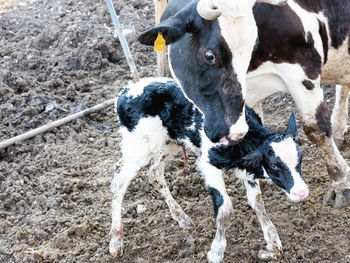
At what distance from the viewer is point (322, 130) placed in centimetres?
459

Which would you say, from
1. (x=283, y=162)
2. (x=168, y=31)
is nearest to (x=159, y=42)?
(x=168, y=31)

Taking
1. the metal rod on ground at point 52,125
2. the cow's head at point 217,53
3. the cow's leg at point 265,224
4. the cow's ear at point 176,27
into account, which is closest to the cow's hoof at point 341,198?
the cow's leg at point 265,224

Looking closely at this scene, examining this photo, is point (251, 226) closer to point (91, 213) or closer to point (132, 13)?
point (91, 213)

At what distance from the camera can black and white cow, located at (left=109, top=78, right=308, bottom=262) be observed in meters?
3.84

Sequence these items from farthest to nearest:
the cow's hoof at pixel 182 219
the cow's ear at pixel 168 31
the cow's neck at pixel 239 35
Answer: the cow's hoof at pixel 182 219, the cow's ear at pixel 168 31, the cow's neck at pixel 239 35

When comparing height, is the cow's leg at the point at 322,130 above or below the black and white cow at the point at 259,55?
below

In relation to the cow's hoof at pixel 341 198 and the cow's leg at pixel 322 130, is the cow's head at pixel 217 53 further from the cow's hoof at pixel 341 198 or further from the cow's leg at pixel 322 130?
the cow's hoof at pixel 341 198

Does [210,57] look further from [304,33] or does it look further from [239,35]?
[304,33]

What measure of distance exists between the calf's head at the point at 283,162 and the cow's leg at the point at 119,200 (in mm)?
1066

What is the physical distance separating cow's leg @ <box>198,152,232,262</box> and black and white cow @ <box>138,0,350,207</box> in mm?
458

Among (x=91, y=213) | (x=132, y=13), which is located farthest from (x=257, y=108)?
(x=132, y=13)

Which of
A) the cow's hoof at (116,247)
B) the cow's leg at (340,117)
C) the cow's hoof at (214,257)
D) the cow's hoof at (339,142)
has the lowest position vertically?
the cow's hoof at (339,142)

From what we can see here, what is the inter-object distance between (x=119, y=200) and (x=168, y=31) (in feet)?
4.85

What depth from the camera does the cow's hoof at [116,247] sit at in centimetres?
455
